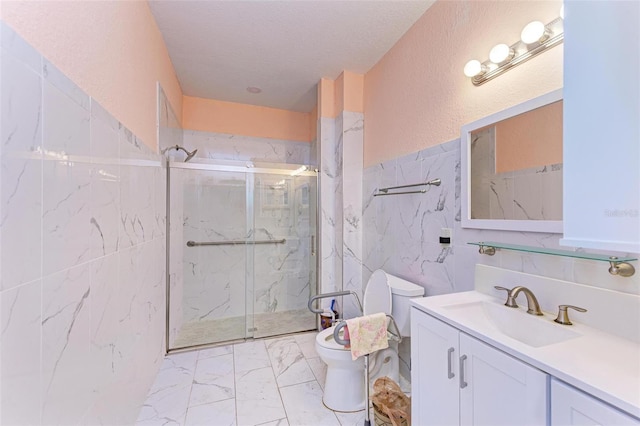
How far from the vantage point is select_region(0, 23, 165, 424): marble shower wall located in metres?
0.67

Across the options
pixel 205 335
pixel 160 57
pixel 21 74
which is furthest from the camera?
pixel 205 335

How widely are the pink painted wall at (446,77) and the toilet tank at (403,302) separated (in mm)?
937

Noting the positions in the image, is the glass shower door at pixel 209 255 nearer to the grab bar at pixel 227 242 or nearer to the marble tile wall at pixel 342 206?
the grab bar at pixel 227 242

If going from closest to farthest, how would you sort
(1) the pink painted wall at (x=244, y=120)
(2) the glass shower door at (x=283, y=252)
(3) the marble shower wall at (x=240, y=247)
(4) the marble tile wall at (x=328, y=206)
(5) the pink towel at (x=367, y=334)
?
(5) the pink towel at (x=367, y=334)
(4) the marble tile wall at (x=328, y=206)
(3) the marble shower wall at (x=240, y=247)
(2) the glass shower door at (x=283, y=252)
(1) the pink painted wall at (x=244, y=120)

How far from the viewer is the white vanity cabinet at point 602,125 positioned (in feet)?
1.97

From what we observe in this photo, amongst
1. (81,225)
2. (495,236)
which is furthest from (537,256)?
(81,225)

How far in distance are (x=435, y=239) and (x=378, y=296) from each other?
0.55 meters

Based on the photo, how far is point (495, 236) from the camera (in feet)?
4.44

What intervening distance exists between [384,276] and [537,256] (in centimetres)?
89

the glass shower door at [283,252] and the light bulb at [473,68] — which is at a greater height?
the light bulb at [473,68]

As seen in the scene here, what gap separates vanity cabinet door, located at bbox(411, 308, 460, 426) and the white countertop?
0.10 m

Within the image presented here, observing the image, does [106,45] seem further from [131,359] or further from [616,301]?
[616,301]

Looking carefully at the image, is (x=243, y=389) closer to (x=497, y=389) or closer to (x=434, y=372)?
(x=434, y=372)

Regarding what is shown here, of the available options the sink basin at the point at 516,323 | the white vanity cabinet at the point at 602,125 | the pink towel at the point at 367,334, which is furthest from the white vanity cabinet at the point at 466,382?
the white vanity cabinet at the point at 602,125
